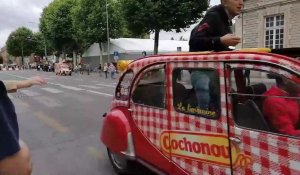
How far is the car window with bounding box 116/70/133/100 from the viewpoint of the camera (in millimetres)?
4883

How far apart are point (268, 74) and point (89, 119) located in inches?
296

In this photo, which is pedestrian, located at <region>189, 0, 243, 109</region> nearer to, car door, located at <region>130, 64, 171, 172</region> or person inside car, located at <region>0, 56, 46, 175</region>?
car door, located at <region>130, 64, 171, 172</region>

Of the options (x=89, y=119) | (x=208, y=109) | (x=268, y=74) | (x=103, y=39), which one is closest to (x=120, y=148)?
(x=208, y=109)

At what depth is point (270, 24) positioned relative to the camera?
30.0m

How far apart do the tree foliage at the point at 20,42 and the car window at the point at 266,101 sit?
4625 inches

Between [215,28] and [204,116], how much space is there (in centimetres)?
108

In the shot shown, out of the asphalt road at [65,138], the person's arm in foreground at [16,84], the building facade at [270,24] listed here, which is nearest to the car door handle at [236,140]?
the person's arm in foreground at [16,84]

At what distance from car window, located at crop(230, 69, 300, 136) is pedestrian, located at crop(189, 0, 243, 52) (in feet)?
2.49

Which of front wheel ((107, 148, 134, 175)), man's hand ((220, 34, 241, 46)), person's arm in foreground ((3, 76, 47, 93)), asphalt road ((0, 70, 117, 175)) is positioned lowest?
asphalt road ((0, 70, 117, 175))

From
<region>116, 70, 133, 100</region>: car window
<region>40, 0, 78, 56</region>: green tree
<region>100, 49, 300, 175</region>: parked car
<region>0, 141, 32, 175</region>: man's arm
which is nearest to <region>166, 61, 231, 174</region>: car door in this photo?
<region>100, 49, 300, 175</region>: parked car

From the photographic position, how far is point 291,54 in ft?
12.4

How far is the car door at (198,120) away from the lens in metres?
3.36

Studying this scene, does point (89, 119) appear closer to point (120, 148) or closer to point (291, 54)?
point (120, 148)

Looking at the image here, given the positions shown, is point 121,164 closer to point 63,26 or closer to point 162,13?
point 162,13
